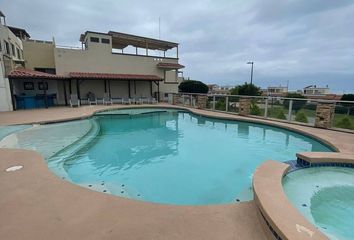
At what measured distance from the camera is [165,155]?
6.23 meters

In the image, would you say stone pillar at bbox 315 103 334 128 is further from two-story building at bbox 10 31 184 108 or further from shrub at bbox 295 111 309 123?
two-story building at bbox 10 31 184 108

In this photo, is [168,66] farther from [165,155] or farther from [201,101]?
[165,155]

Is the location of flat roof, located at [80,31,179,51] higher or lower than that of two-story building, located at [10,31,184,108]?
higher

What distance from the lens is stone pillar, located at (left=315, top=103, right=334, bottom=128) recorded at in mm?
7962

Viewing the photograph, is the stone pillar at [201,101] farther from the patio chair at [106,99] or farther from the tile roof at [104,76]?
the patio chair at [106,99]

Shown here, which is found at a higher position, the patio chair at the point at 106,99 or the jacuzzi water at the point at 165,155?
the patio chair at the point at 106,99

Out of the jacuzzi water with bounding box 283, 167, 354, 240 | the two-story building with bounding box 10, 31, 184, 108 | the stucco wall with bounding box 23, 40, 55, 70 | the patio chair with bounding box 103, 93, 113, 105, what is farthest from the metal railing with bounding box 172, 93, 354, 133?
the stucco wall with bounding box 23, 40, 55, 70

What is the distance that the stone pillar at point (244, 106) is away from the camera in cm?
1136

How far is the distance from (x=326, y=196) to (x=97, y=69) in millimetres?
18773

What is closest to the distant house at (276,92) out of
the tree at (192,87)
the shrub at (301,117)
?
the tree at (192,87)

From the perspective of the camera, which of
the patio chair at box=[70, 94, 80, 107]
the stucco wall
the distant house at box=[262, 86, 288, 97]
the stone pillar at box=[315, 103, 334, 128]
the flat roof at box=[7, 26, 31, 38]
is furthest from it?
the distant house at box=[262, 86, 288, 97]

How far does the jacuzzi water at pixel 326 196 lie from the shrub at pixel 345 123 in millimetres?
4360

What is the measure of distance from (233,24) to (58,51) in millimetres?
14173

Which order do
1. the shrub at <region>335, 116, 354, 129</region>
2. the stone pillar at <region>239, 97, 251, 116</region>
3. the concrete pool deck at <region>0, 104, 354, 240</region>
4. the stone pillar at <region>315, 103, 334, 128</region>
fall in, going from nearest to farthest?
the concrete pool deck at <region>0, 104, 354, 240</region>, the shrub at <region>335, 116, 354, 129</region>, the stone pillar at <region>315, 103, 334, 128</region>, the stone pillar at <region>239, 97, 251, 116</region>
